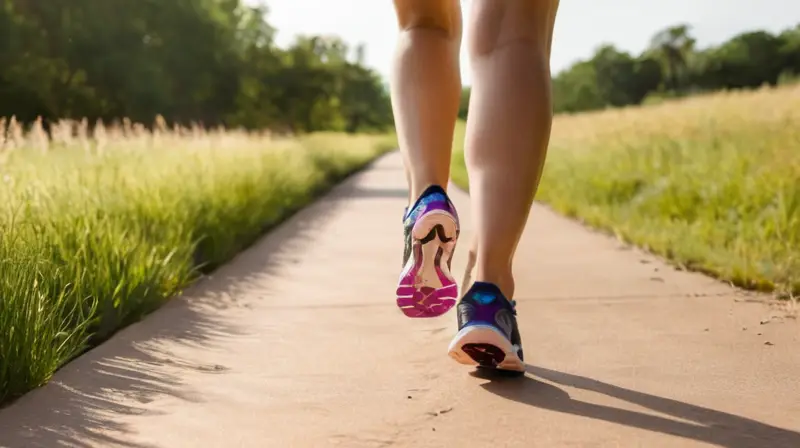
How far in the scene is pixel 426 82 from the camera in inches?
96.6

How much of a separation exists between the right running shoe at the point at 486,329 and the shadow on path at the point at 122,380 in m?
0.66

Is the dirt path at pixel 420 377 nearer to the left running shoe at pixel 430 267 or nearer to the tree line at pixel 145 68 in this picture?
the left running shoe at pixel 430 267

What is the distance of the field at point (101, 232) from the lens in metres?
2.29

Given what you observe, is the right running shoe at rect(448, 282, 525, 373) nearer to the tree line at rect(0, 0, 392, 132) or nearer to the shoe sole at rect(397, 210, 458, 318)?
the shoe sole at rect(397, 210, 458, 318)

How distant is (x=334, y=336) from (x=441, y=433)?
3.55ft

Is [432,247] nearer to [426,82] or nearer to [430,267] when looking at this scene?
[430,267]

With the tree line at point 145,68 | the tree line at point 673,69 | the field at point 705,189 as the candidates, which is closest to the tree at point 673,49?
the tree line at point 673,69

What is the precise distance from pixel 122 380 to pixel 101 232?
131 centimetres

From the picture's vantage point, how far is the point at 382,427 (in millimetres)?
1826

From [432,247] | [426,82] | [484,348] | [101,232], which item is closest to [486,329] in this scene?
[484,348]

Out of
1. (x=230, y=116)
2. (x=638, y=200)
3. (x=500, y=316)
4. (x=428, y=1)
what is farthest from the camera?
(x=230, y=116)

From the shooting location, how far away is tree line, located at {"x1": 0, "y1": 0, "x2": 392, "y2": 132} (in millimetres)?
30422

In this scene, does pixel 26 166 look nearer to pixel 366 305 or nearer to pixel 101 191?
pixel 101 191

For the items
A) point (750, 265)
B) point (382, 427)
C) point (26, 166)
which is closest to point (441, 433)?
point (382, 427)
